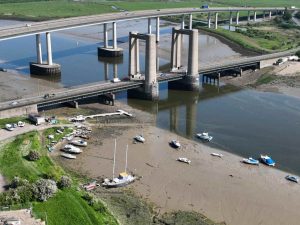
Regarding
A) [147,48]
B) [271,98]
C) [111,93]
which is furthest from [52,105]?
[271,98]

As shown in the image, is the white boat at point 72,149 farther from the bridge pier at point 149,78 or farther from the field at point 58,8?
the field at point 58,8

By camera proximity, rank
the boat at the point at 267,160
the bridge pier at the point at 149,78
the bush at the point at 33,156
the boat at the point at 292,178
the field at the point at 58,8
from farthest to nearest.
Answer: the field at the point at 58,8 → the bridge pier at the point at 149,78 → the boat at the point at 267,160 → the bush at the point at 33,156 → the boat at the point at 292,178

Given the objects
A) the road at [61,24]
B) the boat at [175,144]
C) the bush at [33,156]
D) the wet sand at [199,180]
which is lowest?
the wet sand at [199,180]

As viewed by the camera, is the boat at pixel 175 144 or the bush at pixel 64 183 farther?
the boat at pixel 175 144

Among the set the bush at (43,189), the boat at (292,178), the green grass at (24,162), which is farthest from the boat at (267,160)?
the bush at (43,189)

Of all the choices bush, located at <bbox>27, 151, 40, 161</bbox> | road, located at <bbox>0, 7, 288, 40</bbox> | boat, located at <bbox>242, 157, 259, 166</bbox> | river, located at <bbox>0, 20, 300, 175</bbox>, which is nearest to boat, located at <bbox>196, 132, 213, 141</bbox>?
river, located at <bbox>0, 20, 300, 175</bbox>

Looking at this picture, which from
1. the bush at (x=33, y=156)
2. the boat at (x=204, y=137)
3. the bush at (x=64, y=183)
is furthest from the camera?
the boat at (x=204, y=137)

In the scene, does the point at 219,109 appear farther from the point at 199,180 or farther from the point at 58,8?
the point at 58,8

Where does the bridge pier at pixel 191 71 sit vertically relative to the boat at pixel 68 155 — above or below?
above
